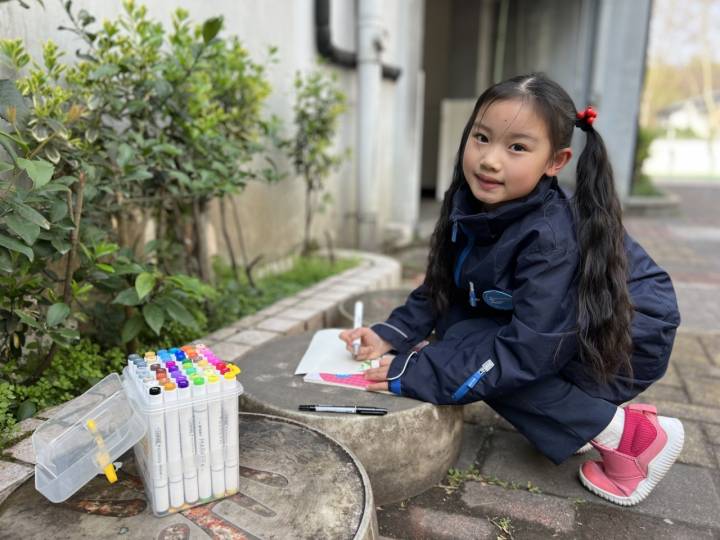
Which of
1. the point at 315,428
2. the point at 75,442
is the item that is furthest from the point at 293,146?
the point at 75,442

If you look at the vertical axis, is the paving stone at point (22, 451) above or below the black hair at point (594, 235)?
below

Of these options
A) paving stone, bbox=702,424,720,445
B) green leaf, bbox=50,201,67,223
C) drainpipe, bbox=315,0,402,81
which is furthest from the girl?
drainpipe, bbox=315,0,402,81

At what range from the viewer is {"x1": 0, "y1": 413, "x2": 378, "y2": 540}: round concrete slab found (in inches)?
48.4

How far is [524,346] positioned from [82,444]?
3.87 feet

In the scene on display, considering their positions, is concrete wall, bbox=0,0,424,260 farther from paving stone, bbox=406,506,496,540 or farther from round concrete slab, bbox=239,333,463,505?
paving stone, bbox=406,506,496,540

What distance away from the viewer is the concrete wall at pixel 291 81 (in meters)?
2.46

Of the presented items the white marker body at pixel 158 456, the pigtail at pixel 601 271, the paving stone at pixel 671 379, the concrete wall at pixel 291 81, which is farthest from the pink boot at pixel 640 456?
the concrete wall at pixel 291 81

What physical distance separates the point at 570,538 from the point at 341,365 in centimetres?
89

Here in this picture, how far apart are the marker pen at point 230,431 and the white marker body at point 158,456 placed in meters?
0.14

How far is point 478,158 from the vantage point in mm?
1762

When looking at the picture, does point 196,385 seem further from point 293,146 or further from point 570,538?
point 293,146

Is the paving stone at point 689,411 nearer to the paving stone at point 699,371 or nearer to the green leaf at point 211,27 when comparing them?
the paving stone at point 699,371

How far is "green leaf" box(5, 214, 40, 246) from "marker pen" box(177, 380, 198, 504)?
66 centimetres

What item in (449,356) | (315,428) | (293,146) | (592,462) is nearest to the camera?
(315,428)
